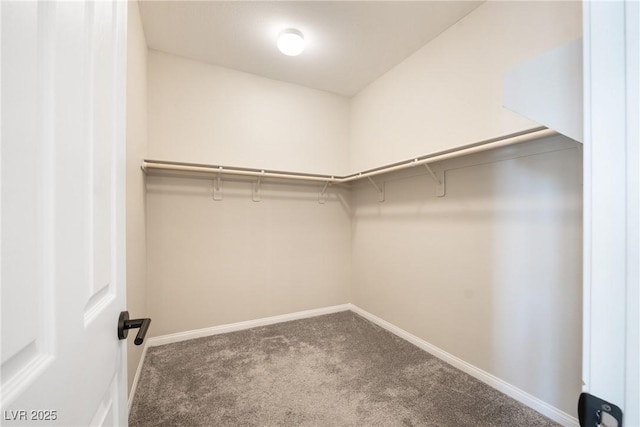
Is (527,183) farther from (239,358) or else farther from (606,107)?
(239,358)

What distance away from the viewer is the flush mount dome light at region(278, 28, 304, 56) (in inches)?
80.3

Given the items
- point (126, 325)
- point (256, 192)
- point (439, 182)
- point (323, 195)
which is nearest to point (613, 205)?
point (126, 325)

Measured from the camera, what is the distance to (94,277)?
0.54 meters

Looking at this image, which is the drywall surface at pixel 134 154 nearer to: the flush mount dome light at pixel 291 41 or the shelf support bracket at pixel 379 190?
the flush mount dome light at pixel 291 41

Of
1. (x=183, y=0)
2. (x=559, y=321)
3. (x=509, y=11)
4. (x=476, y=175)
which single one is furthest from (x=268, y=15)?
(x=559, y=321)

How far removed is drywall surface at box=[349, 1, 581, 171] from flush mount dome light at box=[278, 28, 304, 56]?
3.33 feet

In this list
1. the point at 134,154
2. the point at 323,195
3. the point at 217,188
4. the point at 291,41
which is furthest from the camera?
the point at 323,195

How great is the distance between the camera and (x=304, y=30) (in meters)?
2.07

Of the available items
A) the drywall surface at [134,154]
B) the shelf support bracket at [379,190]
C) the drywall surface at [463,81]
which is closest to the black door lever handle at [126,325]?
the drywall surface at [134,154]

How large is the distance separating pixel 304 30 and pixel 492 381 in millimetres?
2929

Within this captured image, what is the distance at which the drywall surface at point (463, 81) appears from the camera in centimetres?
151

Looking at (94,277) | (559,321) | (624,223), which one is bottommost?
(559,321)

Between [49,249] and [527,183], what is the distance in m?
2.07

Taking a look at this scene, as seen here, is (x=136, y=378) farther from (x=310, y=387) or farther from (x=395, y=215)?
(x=395, y=215)
